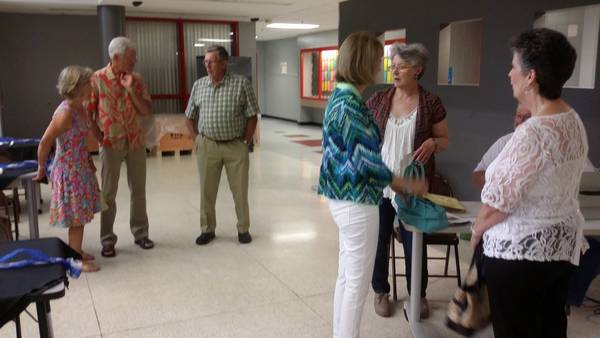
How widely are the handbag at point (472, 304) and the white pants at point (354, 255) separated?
40 cm

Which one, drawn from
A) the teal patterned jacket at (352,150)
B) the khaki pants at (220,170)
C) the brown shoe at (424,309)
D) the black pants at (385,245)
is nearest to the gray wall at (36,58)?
the khaki pants at (220,170)

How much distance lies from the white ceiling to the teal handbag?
6132mm

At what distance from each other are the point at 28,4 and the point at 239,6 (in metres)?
3.50

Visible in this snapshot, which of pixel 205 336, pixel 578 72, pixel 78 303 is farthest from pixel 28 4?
pixel 578 72

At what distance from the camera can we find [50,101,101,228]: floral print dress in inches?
137

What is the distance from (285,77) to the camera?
15.0 m

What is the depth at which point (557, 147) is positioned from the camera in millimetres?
1621

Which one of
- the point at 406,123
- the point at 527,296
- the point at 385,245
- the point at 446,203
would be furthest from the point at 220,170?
the point at 527,296

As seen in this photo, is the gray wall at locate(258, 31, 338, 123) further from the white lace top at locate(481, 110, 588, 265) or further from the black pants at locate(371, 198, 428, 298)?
the white lace top at locate(481, 110, 588, 265)

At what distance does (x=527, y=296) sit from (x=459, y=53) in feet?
11.6

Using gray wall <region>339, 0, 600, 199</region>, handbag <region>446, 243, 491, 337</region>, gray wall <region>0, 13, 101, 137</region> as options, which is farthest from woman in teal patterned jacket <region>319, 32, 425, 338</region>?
gray wall <region>0, 13, 101, 137</region>

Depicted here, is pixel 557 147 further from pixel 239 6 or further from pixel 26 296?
pixel 239 6

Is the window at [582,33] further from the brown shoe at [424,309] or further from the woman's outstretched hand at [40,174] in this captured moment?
the woman's outstretched hand at [40,174]

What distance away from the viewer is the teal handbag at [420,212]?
2.31 metres
